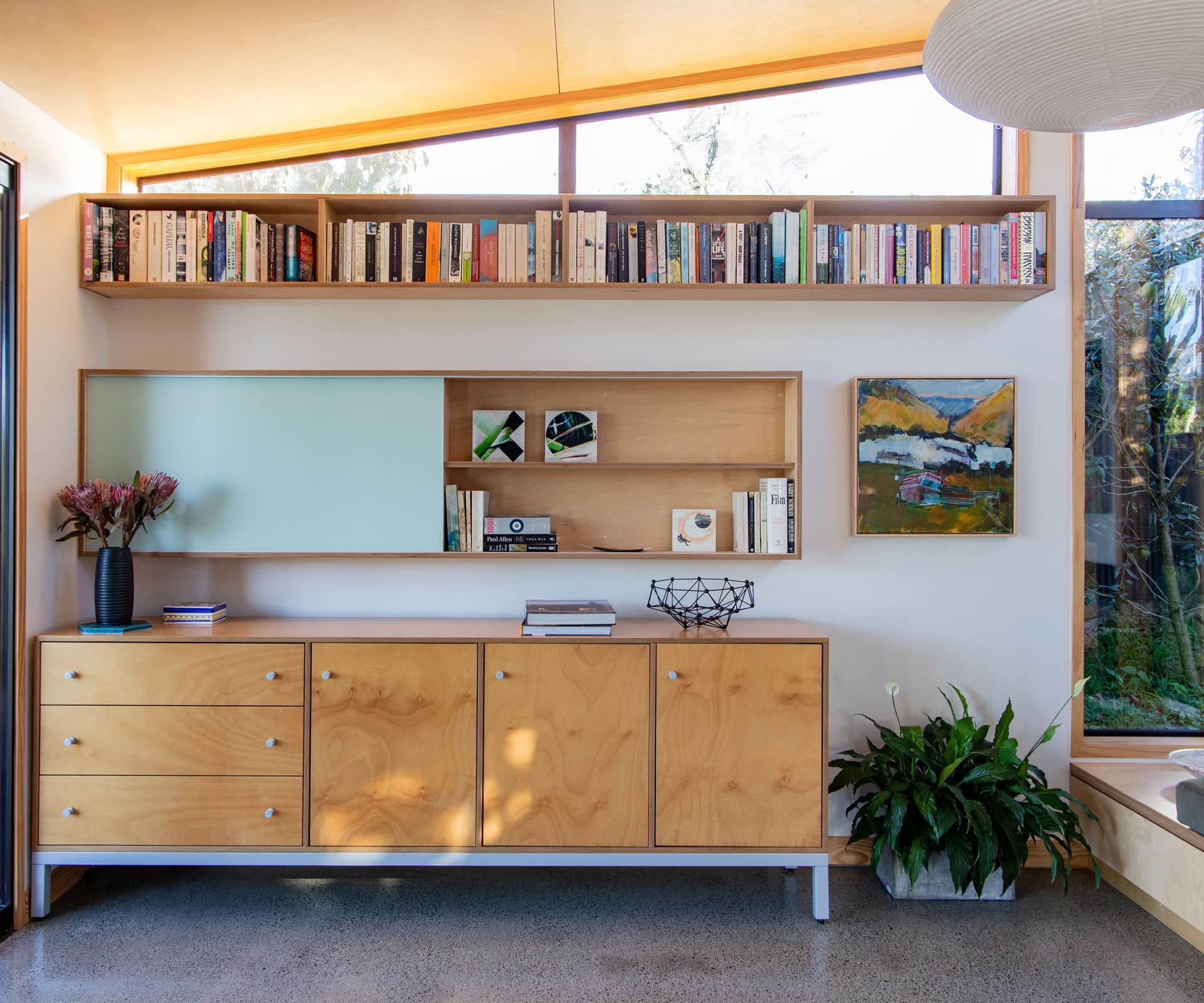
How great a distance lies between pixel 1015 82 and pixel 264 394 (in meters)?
2.41

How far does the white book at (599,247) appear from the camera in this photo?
9.27 feet

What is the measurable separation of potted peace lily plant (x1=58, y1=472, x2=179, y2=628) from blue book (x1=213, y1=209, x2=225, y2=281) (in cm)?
72

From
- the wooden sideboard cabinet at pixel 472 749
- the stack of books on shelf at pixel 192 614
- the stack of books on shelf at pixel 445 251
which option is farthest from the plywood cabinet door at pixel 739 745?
the stack of books on shelf at pixel 192 614

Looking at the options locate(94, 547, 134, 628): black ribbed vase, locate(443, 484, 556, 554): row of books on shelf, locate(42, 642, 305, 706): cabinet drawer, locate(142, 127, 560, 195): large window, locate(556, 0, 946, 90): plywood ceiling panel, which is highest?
locate(556, 0, 946, 90): plywood ceiling panel

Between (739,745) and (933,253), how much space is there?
1.80m

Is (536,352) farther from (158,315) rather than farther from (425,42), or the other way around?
(158,315)

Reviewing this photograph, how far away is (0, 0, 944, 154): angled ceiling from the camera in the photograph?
7.68ft

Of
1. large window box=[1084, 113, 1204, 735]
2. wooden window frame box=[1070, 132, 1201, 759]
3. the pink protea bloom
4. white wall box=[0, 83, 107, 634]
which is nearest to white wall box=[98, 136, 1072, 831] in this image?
wooden window frame box=[1070, 132, 1201, 759]

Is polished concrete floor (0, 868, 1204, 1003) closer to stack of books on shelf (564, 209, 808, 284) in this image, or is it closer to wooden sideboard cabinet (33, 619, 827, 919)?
wooden sideboard cabinet (33, 619, 827, 919)

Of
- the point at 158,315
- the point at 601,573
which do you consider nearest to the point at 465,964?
the point at 601,573

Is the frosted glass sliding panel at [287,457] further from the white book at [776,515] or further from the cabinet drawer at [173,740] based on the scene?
the white book at [776,515]

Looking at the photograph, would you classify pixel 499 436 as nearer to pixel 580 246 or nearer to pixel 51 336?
pixel 580 246

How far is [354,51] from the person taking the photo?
8.59 feet

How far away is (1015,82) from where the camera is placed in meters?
1.58
